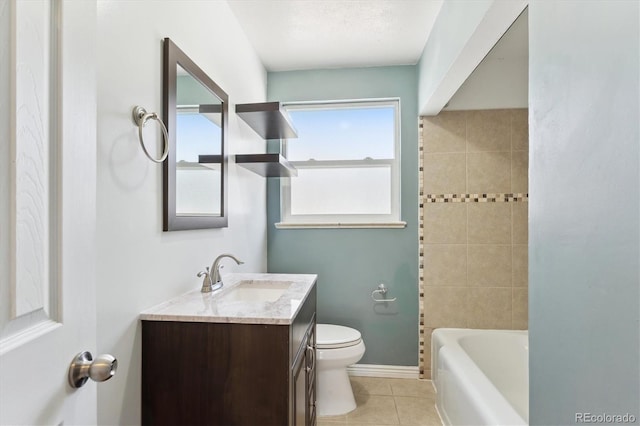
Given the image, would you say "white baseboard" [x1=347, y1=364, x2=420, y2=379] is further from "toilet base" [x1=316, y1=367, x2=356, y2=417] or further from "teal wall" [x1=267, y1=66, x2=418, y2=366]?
"toilet base" [x1=316, y1=367, x2=356, y2=417]

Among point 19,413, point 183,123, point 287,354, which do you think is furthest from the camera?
point 183,123

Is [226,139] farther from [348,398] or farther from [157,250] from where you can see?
[348,398]

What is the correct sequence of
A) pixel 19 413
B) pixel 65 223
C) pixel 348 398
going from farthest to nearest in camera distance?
pixel 348 398 → pixel 65 223 → pixel 19 413

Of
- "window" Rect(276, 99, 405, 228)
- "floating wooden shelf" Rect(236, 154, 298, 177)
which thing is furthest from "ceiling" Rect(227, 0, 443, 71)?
"floating wooden shelf" Rect(236, 154, 298, 177)

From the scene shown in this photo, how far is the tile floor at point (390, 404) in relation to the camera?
2.02 meters

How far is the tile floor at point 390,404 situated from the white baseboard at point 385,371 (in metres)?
0.04

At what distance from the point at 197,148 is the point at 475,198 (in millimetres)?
2042

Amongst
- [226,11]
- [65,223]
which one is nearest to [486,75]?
[226,11]

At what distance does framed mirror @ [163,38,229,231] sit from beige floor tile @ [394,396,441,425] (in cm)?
167

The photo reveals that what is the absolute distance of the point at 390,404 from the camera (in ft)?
7.25

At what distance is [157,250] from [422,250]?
6.47ft

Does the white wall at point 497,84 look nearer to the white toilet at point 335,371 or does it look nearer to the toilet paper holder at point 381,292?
the toilet paper holder at point 381,292

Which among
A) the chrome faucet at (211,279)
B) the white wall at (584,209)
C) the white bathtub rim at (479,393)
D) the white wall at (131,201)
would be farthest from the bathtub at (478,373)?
the white wall at (131,201)

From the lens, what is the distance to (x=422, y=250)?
2.56 metres
